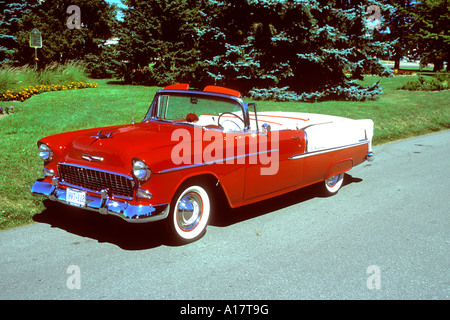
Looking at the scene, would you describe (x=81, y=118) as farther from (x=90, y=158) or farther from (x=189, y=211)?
(x=189, y=211)

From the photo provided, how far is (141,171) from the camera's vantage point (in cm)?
400

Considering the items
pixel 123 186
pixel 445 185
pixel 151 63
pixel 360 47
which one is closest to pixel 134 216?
pixel 123 186

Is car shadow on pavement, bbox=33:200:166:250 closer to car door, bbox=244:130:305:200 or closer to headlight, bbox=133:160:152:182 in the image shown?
headlight, bbox=133:160:152:182

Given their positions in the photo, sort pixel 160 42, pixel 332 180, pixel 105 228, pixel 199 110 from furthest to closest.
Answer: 1. pixel 160 42
2. pixel 332 180
3. pixel 199 110
4. pixel 105 228

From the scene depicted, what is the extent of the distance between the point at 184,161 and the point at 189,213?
0.61 metres

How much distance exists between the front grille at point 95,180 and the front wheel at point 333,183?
322cm

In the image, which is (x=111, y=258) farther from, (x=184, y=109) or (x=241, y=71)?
(x=241, y=71)

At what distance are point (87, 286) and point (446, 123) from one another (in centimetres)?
1391

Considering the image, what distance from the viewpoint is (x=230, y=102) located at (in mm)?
5070

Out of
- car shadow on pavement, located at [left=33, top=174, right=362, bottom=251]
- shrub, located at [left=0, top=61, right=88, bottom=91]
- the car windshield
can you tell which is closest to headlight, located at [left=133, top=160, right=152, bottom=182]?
car shadow on pavement, located at [left=33, top=174, right=362, bottom=251]

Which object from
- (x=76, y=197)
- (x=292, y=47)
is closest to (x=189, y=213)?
(x=76, y=197)

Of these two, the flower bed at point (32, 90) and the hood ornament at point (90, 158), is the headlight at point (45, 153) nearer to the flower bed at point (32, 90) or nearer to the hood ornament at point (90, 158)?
the hood ornament at point (90, 158)

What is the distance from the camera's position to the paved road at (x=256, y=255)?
11.4ft

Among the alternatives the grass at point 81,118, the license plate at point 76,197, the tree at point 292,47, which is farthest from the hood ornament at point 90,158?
the tree at point 292,47
